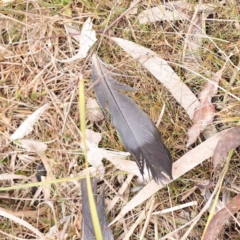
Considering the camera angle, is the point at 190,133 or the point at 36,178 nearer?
the point at 190,133

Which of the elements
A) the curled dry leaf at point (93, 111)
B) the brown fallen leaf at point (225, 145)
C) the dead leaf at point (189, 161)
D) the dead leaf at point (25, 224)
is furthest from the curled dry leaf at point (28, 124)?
the brown fallen leaf at point (225, 145)

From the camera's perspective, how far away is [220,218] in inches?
51.3

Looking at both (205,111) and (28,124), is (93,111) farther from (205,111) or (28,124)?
(205,111)

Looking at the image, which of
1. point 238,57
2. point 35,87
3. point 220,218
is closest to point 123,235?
point 220,218

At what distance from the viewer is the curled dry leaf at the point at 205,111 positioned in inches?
53.9

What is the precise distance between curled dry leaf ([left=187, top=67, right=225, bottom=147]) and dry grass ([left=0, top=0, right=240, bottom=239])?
0.02 meters

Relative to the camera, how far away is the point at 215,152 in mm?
1312

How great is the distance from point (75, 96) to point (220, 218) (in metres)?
0.63

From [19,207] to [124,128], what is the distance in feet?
1.62

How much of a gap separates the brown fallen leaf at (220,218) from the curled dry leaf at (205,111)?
231mm

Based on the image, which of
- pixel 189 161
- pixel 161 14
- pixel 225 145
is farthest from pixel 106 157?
pixel 161 14

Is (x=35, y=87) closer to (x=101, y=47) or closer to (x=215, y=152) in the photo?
(x=101, y=47)

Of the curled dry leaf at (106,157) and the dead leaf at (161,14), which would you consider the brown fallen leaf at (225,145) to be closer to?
the curled dry leaf at (106,157)

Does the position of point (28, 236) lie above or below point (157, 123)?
below
